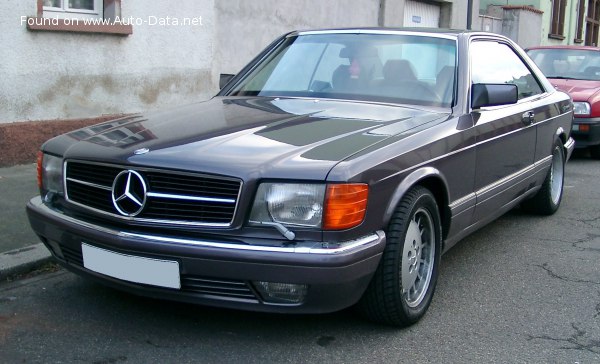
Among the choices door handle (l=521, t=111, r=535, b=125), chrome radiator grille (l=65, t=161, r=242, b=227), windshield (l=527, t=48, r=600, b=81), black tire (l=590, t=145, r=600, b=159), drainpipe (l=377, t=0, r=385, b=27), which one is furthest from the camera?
drainpipe (l=377, t=0, r=385, b=27)

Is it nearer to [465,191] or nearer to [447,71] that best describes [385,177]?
[465,191]

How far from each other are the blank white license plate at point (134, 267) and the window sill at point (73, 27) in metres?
4.65

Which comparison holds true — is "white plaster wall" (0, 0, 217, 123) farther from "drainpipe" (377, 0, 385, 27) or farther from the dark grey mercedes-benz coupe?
"drainpipe" (377, 0, 385, 27)

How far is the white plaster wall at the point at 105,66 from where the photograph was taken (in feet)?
24.6

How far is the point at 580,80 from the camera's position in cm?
1048

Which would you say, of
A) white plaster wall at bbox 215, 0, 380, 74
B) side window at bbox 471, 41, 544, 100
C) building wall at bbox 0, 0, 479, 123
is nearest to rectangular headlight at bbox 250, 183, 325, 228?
side window at bbox 471, 41, 544, 100

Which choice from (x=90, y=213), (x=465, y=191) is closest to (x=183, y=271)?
(x=90, y=213)

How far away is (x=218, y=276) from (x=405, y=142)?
118 cm

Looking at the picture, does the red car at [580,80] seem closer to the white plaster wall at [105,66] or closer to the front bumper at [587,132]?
the front bumper at [587,132]

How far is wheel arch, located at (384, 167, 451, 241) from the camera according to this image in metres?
3.62

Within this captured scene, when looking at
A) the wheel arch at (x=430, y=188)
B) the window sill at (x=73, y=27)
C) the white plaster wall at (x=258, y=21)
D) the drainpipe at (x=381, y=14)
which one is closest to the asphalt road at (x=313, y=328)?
the wheel arch at (x=430, y=188)

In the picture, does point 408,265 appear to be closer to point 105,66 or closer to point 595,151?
point 105,66

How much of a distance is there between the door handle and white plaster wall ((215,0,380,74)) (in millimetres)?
5677

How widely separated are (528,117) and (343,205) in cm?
262
